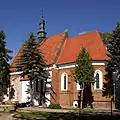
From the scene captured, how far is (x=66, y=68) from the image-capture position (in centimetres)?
3950

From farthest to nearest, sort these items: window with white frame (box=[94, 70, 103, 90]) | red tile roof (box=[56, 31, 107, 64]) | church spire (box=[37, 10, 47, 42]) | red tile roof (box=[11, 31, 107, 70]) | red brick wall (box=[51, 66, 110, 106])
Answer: church spire (box=[37, 10, 47, 42])
red tile roof (box=[11, 31, 107, 70])
red tile roof (box=[56, 31, 107, 64])
red brick wall (box=[51, 66, 110, 106])
window with white frame (box=[94, 70, 103, 90])

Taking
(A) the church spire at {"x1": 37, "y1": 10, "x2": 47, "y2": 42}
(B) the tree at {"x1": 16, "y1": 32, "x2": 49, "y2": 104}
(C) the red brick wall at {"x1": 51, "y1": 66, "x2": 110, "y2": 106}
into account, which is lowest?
(C) the red brick wall at {"x1": 51, "y1": 66, "x2": 110, "y2": 106}

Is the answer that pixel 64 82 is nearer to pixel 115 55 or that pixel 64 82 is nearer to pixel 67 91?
pixel 67 91

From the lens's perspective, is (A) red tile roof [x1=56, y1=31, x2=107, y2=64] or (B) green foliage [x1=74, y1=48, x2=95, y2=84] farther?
(A) red tile roof [x1=56, y1=31, x2=107, y2=64]

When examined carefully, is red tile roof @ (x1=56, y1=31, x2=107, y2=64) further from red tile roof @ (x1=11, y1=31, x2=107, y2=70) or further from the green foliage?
the green foliage

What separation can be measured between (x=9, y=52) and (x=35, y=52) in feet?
14.1

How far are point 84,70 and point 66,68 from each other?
6.99 m

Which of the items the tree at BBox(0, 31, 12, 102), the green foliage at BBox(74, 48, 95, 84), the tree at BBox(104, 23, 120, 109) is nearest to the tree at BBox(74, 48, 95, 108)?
the green foliage at BBox(74, 48, 95, 84)

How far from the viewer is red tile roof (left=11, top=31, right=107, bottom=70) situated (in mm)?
37938

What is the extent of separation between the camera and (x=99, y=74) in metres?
36.9

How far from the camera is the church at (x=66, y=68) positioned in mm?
36844

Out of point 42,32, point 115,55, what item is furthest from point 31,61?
point 42,32

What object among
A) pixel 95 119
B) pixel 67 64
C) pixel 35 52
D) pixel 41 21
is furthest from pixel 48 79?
pixel 95 119

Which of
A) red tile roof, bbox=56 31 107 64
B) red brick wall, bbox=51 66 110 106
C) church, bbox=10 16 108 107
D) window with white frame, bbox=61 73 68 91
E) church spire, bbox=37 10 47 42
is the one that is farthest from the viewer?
church spire, bbox=37 10 47 42
